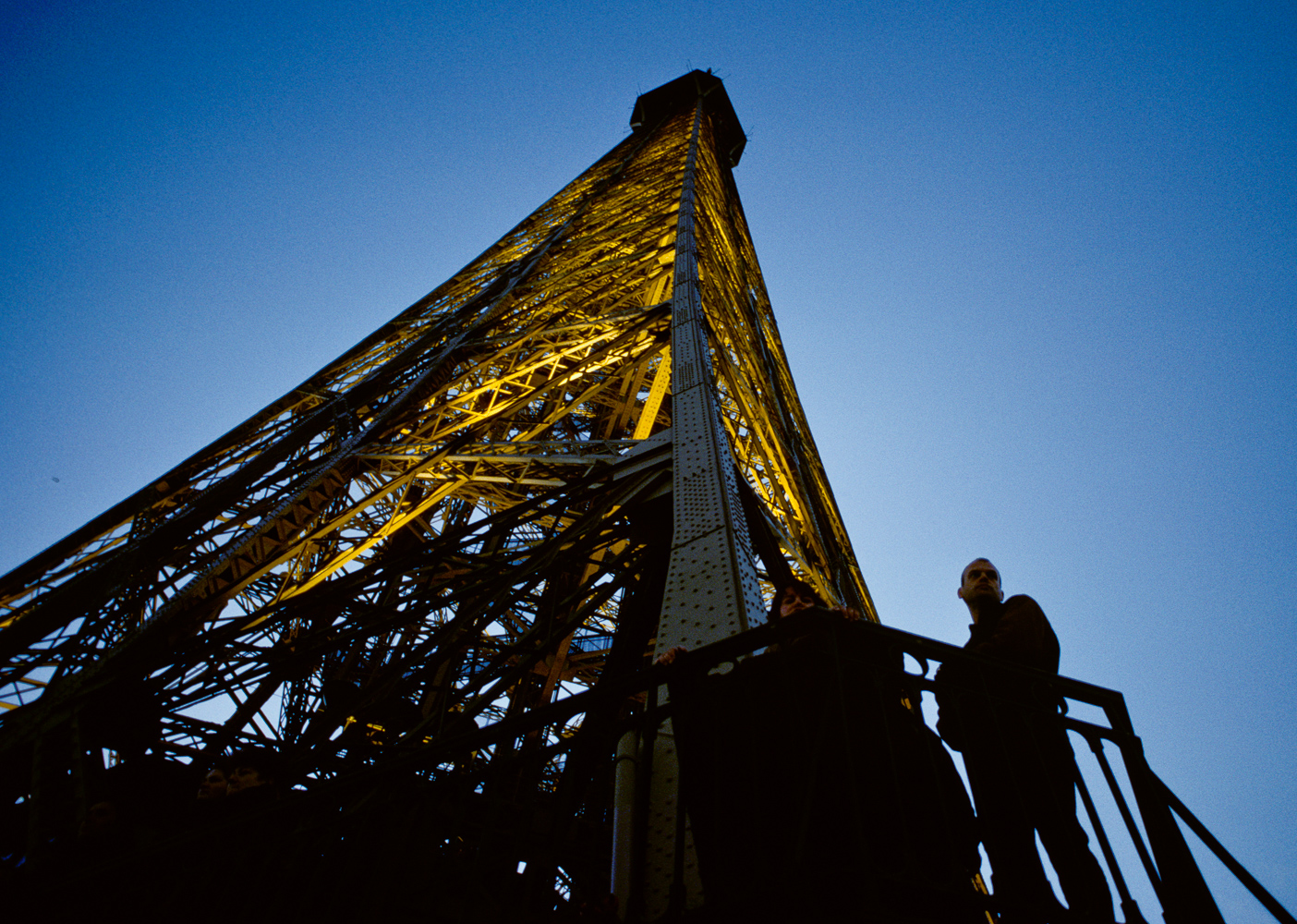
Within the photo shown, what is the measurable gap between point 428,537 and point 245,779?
6797 mm

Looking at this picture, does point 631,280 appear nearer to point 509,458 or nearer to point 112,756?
point 509,458

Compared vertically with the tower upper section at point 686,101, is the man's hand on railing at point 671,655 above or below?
below

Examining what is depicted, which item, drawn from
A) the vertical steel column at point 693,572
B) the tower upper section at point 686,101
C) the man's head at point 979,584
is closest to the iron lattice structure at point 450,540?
the vertical steel column at point 693,572

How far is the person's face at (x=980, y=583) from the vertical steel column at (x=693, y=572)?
39.5 inches

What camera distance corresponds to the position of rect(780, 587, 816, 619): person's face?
12.1 ft

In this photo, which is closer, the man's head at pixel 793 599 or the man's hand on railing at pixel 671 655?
the man's hand on railing at pixel 671 655

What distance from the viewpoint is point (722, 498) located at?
4.18m

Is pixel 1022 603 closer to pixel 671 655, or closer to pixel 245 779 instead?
pixel 671 655

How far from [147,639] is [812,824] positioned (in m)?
5.55

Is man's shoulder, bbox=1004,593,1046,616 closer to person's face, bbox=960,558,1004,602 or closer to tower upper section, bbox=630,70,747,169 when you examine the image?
person's face, bbox=960,558,1004,602

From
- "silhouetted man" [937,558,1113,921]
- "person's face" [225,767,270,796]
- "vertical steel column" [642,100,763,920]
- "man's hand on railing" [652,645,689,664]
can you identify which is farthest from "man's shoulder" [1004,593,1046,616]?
"person's face" [225,767,270,796]

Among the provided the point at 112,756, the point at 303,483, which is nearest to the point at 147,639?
the point at 112,756

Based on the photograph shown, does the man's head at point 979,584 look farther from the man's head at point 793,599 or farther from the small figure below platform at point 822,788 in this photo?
the small figure below platform at point 822,788

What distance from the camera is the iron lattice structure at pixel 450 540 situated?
4.82m
